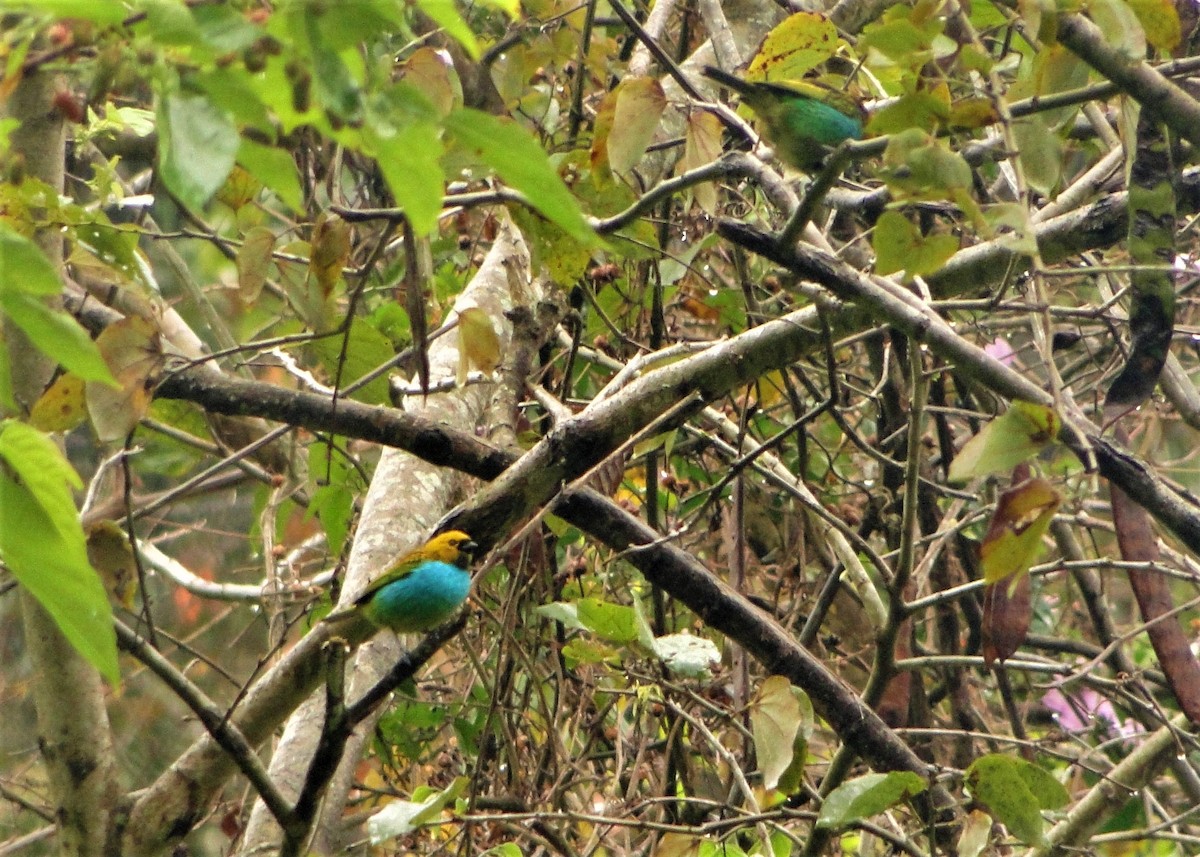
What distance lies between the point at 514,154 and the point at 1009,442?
61 centimetres

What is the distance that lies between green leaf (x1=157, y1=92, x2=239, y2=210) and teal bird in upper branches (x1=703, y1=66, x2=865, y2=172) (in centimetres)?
139

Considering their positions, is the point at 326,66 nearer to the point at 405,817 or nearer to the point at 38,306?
the point at 38,306

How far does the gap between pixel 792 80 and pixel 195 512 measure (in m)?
5.60

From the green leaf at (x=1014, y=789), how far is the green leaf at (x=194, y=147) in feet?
4.56

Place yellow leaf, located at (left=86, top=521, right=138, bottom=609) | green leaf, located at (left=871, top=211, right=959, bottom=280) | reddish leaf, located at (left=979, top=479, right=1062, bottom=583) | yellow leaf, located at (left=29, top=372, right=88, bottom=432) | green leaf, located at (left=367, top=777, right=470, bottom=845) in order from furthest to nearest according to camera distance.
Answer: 1. yellow leaf, located at (left=86, top=521, right=138, bottom=609)
2. yellow leaf, located at (left=29, top=372, right=88, bottom=432)
3. green leaf, located at (left=367, top=777, right=470, bottom=845)
4. green leaf, located at (left=871, top=211, right=959, bottom=280)
5. reddish leaf, located at (left=979, top=479, right=1062, bottom=583)

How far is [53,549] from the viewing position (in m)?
0.95

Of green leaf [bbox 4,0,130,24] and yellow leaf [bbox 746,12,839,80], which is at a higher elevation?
green leaf [bbox 4,0,130,24]

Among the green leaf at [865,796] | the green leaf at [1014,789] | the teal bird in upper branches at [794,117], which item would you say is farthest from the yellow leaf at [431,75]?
the green leaf at [1014,789]

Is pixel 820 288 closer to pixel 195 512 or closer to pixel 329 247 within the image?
pixel 329 247

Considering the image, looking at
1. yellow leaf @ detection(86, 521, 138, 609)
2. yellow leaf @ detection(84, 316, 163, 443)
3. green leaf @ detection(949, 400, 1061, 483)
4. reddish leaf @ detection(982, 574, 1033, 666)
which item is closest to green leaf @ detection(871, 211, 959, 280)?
green leaf @ detection(949, 400, 1061, 483)

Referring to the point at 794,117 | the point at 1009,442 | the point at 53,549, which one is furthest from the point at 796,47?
the point at 53,549

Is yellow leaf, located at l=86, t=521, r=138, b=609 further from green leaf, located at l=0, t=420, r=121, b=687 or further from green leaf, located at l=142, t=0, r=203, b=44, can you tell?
green leaf, located at l=142, t=0, r=203, b=44

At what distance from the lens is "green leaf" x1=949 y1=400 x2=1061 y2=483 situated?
3.98 ft

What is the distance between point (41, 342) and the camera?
0.92m
